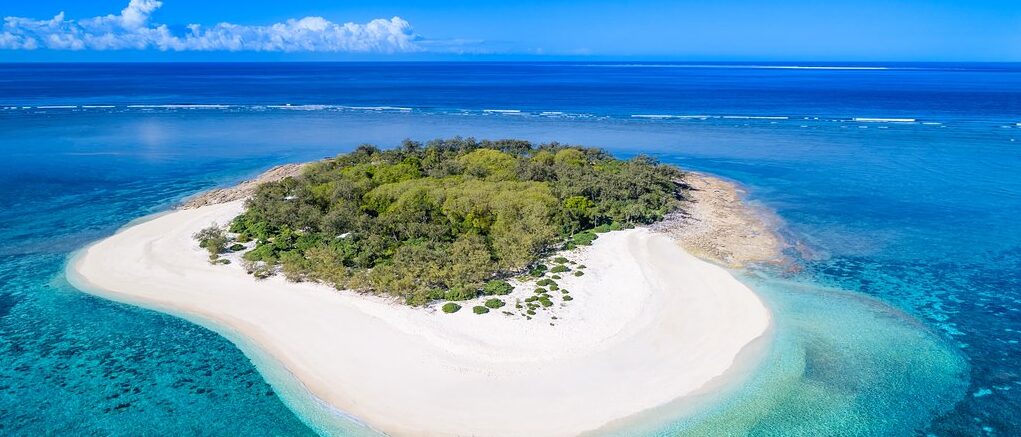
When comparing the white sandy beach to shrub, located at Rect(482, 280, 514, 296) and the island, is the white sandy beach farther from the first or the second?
shrub, located at Rect(482, 280, 514, 296)

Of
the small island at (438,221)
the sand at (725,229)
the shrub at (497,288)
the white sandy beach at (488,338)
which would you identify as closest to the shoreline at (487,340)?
the white sandy beach at (488,338)

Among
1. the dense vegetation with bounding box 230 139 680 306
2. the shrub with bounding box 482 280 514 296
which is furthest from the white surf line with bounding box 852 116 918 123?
the shrub with bounding box 482 280 514 296

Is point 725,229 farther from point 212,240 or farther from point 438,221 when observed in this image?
point 212,240

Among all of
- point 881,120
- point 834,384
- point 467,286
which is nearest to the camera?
point 834,384

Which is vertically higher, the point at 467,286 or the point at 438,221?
the point at 438,221

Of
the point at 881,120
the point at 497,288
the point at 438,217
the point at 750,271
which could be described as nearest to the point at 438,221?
the point at 438,217
